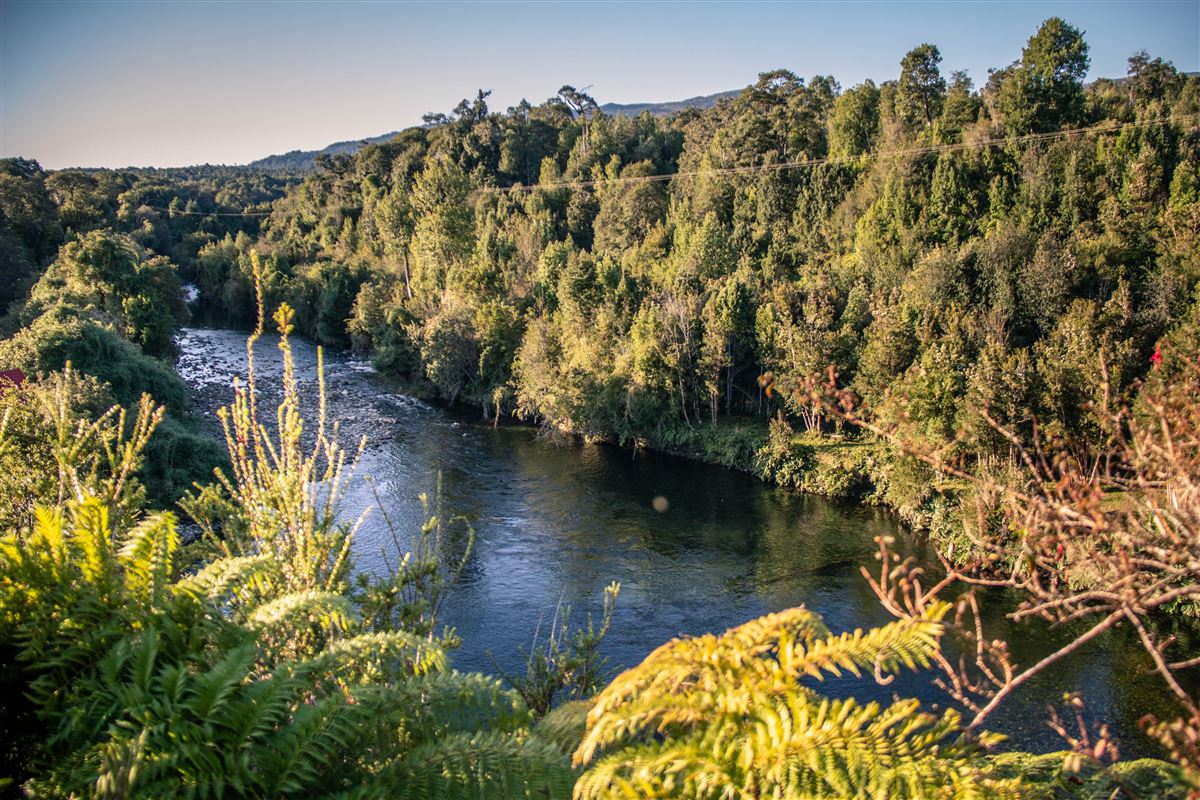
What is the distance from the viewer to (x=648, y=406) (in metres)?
33.9

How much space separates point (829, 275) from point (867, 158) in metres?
14.9

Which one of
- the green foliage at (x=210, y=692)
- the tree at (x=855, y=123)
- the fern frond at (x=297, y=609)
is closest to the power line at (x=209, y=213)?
the tree at (x=855, y=123)

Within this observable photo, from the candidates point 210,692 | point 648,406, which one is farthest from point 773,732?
point 648,406

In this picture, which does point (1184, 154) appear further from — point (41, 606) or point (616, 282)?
point (41, 606)

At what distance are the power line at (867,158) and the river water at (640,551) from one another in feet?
78.0

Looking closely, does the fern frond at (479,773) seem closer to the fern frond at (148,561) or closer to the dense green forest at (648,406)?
the dense green forest at (648,406)

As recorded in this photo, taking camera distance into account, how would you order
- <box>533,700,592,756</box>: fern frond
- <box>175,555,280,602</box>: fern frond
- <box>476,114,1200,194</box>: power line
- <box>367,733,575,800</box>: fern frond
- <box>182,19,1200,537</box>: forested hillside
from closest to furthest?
<box>367,733,575,800</box>: fern frond
<box>175,555,280,602</box>: fern frond
<box>533,700,592,756</box>: fern frond
<box>182,19,1200,537</box>: forested hillside
<box>476,114,1200,194</box>: power line

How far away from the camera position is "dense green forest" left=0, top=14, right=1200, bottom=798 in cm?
399

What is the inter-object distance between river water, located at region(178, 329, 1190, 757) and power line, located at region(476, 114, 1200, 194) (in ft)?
78.0

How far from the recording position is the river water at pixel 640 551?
644 inches

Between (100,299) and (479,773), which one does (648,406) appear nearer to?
(100,299)

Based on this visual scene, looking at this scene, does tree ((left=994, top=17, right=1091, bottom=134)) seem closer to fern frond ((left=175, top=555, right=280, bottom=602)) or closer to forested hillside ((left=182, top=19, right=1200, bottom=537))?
forested hillside ((left=182, top=19, right=1200, bottom=537))

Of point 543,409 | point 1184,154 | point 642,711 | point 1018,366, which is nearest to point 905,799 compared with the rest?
point 642,711

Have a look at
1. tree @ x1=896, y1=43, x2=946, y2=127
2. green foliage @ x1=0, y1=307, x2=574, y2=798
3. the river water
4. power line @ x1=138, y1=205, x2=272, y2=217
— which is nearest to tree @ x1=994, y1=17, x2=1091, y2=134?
tree @ x1=896, y1=43, x2=946, y2=127
